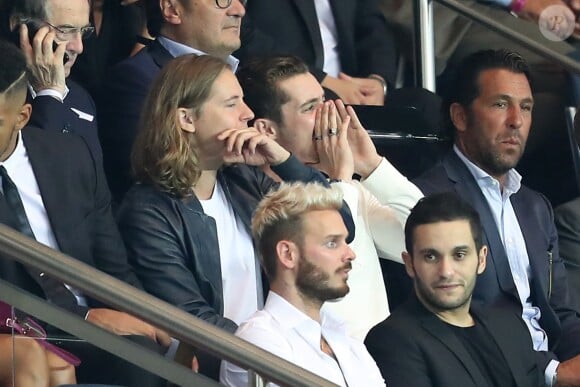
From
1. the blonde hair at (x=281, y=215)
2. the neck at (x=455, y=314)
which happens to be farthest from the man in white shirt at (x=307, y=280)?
the neck at (x=455, y=314)

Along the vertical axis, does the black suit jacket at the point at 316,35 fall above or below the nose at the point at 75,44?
above

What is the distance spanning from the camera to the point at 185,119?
4945 millimetres

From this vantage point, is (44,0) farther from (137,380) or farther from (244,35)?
(137,380)

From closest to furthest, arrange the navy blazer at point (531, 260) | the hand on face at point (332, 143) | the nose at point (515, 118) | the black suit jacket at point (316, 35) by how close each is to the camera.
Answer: the hand on face at point (332, 143)
the navy blazer at point (531, 260)
the nose at point (515, 118)
the black suit jacket at point (316, 35)

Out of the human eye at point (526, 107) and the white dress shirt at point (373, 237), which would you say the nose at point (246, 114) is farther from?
the human eye at point (526, 107)

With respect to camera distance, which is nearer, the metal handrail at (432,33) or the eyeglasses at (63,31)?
the eyeglasses at (63,31)

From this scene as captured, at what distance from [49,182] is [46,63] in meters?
0.58

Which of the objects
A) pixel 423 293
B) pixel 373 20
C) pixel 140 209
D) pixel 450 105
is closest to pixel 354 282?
pixel 423 293

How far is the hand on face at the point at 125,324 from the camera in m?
4.16

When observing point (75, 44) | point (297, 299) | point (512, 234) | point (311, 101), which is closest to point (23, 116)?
point (75, 44)

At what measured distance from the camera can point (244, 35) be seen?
6.18 m

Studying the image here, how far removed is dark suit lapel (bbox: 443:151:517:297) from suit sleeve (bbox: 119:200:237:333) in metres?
1.18

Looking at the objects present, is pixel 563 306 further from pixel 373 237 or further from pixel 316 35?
pixel 316 35

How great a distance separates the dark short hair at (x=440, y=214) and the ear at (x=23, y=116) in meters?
1.22
